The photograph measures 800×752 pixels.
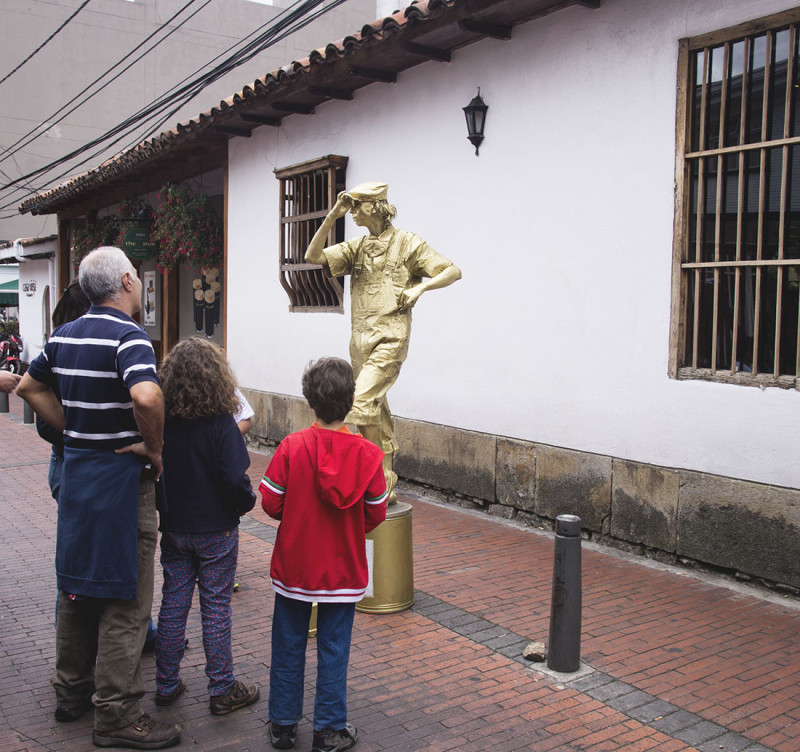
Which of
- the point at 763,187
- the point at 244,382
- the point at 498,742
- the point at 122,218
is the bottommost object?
the point at 498,742

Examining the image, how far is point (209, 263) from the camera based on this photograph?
1311 cm

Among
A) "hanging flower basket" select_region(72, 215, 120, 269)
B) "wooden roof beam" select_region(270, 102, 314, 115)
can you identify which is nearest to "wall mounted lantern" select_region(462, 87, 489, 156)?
"wooden roof beam" select_region(270, 102, 314, 115)

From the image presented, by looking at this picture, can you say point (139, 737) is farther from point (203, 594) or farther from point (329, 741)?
point (329, 741)

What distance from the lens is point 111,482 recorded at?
10.7 ft

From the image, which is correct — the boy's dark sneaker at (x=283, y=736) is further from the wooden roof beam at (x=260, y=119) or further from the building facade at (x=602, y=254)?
the wooden roof beam at (x=260, y=119)

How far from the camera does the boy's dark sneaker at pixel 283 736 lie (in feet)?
10.9

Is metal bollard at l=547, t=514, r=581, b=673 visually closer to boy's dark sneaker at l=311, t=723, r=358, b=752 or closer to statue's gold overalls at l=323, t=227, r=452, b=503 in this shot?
boy's dark sneaker at l=311, t=723, r=358, b=752

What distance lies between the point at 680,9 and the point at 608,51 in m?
0.66

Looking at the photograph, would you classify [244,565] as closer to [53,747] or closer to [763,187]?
[53,747]

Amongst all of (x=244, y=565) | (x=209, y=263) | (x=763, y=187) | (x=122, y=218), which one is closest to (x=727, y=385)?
(x=763, y=187)

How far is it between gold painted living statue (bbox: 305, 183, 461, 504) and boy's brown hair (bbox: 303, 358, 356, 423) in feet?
7.09

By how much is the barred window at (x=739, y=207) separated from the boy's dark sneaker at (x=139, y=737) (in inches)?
158

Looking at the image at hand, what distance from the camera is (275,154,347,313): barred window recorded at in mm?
9539

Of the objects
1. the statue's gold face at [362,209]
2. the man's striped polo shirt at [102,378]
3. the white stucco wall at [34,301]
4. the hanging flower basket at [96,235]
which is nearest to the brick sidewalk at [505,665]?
the man's striped polo shirt at [102,378]
